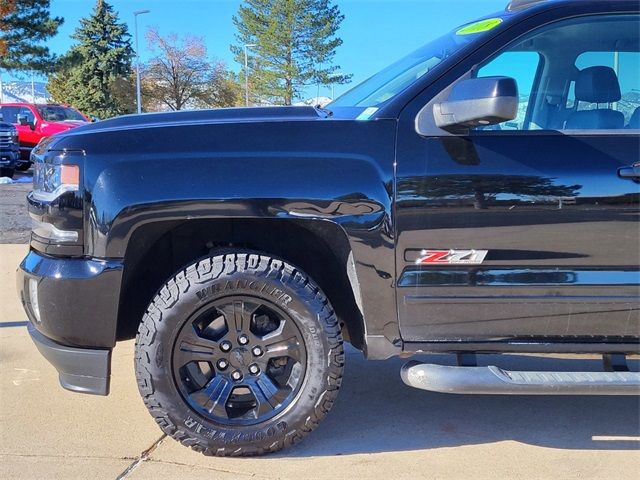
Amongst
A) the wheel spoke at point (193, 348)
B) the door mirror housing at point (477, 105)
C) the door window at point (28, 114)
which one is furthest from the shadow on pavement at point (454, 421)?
the door window at point (28, 114)

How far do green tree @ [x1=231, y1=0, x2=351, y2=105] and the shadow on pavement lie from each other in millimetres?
31112

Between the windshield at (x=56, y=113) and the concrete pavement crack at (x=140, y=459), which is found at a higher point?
the windshield at (x=56, y=113)

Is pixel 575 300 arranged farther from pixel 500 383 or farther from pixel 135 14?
pixel 135 14

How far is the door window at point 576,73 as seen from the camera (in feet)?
9.73

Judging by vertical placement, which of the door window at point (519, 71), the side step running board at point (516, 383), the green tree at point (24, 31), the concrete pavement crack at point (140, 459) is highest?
the green tree at point (24, 31)

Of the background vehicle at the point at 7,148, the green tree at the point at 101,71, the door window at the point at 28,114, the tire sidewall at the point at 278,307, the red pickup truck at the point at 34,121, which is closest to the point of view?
the tire sidewall at the point at 278,307

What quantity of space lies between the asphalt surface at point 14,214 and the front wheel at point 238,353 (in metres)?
5.65

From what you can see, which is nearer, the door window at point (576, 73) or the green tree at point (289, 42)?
the door window at point (576, 73)

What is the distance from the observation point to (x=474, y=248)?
274 cm

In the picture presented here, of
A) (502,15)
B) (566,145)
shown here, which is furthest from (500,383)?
(502,15)

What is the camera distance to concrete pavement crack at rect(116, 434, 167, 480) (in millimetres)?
2803

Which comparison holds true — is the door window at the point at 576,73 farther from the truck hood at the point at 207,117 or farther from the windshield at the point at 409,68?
the truck hood at the point at 207,117

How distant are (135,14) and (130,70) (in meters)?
13.8

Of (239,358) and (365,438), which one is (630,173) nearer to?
(365,438)
